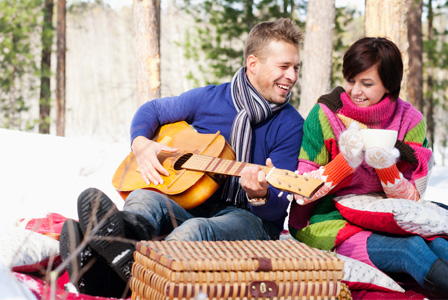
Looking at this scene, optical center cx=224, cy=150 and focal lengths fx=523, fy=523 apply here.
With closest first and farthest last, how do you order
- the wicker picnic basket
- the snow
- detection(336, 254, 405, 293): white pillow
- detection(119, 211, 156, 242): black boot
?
the wicker picnic basket
detection(119, 211, 156, 242): black boot
detection(336, 254, 405, 293): white pillow
the snow

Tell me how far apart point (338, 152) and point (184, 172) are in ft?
2.68

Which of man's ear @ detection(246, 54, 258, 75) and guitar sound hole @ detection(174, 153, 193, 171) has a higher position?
man's ear @ detection(246, 54, 258, 75)

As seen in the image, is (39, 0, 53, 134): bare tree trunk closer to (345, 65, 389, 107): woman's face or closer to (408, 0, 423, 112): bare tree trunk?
(408, 0, 423, 112): bare tree trunk

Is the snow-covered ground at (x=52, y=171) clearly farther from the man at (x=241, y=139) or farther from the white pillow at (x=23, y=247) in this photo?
the man at (x=241, y=139)

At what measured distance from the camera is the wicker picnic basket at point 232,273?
1.75 meters

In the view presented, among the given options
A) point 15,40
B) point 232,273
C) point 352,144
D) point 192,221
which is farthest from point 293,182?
point 15,40

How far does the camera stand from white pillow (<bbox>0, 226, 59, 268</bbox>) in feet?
7.50

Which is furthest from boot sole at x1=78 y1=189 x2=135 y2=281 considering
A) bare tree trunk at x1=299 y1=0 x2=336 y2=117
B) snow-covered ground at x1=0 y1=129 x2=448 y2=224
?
bare tree trunk at x1=299 y1=0 x2=336 y2=117

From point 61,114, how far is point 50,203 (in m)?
6.90

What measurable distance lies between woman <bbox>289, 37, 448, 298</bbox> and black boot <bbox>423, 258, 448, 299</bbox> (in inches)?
1.5

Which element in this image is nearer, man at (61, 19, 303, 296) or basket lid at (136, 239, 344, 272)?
basket lid at (136, 239, 344, 272)

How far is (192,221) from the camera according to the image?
7.86 ft

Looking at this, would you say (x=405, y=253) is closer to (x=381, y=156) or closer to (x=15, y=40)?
(x=381, y=156)

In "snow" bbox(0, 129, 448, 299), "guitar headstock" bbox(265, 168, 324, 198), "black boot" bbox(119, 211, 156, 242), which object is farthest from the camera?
"snow" bbox(0, 129, 448, 299)
